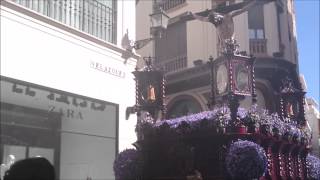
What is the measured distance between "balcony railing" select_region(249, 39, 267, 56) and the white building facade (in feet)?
20.7

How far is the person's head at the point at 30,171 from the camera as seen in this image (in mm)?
1845

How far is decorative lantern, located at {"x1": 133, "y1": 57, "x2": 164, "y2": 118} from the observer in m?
11.2

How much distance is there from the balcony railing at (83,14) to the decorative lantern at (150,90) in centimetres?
380

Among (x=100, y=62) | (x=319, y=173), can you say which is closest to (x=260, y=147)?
(x=319, y=173)

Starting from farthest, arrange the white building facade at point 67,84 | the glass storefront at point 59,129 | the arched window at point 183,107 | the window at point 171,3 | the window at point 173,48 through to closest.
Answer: the window at point 171,3
the window at point 173,48
the arched window at point 183,107
the glass storefront at point 59,129
the white building facade at point 67,84

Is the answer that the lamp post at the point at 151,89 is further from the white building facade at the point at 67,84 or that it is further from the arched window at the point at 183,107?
the arched window at the point at 183,107

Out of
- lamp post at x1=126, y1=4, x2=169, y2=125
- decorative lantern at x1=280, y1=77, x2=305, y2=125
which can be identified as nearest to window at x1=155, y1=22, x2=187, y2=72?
decorative lantern at x1=280, y1=77, x2=305, y2=125

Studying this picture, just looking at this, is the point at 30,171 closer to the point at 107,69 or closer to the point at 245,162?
the point at 245,162

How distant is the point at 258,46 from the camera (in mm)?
20438

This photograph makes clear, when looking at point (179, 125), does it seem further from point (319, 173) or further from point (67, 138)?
point (67, 138)

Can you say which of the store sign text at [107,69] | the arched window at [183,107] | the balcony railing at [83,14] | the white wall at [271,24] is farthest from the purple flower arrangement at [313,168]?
the arched window at [183,107]

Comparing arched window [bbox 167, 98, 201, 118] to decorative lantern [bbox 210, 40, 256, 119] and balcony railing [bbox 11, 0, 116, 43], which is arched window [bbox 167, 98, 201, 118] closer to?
balcony railing [bbox 11, 0, 116, 43]

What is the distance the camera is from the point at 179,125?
920 cm

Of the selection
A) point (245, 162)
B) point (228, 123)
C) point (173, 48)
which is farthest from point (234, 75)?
point (173, 48)
